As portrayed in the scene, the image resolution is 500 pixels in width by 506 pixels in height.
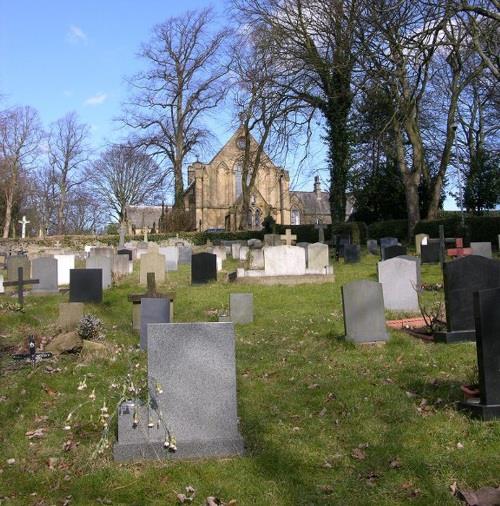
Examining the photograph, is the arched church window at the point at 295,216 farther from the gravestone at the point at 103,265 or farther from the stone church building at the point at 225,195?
the gravestone at the point at 103,265

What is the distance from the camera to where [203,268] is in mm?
17859

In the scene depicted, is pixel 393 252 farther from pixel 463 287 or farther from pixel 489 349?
pixel 489 349

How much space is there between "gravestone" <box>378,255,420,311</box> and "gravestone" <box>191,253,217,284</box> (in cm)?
693

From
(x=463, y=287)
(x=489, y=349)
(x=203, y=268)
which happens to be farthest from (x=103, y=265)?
(x=489, y=349)

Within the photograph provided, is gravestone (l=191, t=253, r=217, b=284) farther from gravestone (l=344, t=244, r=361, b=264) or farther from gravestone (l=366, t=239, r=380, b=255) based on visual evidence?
gravestone (l=366, t=239, r=380, b=255)

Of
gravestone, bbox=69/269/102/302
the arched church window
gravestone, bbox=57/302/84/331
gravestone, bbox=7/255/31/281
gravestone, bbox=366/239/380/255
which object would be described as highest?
the arched church window

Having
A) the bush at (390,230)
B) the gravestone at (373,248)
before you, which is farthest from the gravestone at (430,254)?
the bush at (390,230)

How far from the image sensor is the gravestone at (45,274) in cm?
1628

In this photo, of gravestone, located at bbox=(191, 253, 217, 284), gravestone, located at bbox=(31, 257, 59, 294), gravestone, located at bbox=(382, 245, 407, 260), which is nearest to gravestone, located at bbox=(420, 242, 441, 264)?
gravestone, located at bbox=(382, 245, 407, 260)

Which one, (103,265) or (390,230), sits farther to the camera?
(390,230)

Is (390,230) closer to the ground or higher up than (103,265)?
higher up

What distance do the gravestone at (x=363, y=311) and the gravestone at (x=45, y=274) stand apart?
9.79 metres

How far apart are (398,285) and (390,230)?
2154 centimetres

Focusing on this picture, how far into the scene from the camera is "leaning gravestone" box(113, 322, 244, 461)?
17.2ft
